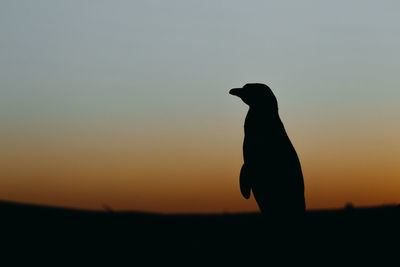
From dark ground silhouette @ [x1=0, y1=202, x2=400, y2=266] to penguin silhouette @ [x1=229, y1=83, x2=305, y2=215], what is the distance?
0.28 metres

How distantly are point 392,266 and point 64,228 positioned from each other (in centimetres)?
409

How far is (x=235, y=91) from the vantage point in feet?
32.4

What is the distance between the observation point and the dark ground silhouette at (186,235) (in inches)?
316

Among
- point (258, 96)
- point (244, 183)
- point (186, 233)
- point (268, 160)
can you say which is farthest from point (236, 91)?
point (186, 233)

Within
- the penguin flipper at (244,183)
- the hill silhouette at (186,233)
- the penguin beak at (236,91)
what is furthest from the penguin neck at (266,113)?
the hill silhouette at (186,233)

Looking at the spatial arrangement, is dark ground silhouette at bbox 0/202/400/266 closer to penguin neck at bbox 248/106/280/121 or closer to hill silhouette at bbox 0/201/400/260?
hill silhouette at bbox 0/201/400/260

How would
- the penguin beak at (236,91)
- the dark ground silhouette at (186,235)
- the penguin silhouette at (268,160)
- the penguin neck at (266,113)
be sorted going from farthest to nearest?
the penguin beak at (236,91), the penguin neck at (266,113), the penguin silhouette at (268,160), the dark ground silhouette at (186,235)

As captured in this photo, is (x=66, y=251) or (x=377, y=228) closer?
(x=66, y=251)

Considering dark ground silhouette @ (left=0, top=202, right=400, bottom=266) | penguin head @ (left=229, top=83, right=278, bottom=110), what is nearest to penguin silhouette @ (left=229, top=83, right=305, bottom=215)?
penguin head @ (left=229, top=83, right=278, bottom=110)

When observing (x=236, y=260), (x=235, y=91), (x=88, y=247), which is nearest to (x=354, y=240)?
(x=236, y=260)

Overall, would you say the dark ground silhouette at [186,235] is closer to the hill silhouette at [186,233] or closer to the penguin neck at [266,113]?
the hill silhouette at [186,233]

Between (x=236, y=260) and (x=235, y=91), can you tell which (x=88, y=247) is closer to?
(x=236, y=260)

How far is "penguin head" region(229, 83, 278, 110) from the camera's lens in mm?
9492

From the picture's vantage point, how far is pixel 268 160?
923 centimetres
